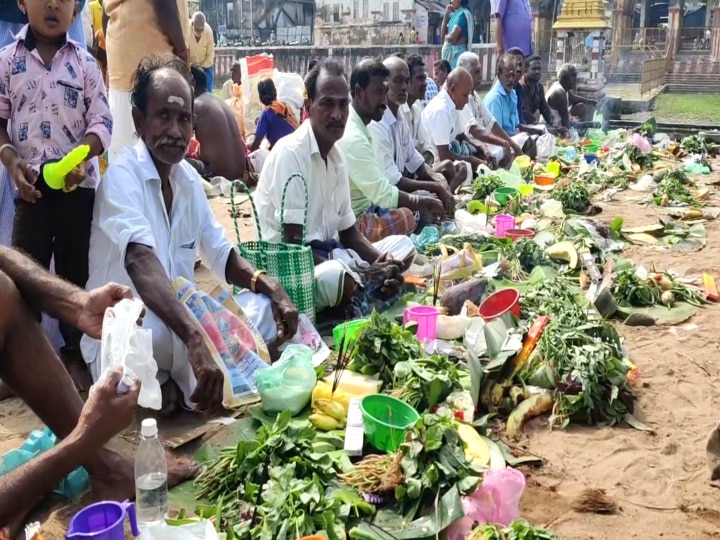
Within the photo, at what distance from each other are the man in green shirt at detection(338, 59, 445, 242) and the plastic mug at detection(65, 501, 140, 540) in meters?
3.41

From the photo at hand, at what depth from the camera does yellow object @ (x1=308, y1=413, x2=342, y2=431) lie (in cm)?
290

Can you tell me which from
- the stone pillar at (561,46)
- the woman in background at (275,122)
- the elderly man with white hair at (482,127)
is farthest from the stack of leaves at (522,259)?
the stone pillar at (561,46)

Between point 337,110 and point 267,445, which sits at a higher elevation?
point 337,110

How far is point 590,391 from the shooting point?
305cm

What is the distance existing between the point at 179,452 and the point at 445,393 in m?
1.14

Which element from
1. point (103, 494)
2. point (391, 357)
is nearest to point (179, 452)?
point (103, 494)

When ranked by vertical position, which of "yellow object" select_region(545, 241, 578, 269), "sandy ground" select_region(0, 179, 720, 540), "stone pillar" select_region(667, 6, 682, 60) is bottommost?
"sandy ground" select_region(0, 179, 720, 540)

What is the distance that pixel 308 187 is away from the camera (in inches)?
164

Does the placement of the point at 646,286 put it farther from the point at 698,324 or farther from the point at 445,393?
the point at 445,393

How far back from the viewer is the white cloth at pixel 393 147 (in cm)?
571

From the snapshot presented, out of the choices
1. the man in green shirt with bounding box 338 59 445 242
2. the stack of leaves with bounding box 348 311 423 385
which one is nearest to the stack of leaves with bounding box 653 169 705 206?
the man in green shirt with bounding box 338 59 445 242

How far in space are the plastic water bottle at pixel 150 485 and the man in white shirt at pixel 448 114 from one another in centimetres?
578

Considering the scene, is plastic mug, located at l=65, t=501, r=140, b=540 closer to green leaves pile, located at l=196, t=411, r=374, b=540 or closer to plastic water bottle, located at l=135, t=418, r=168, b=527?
plastic water bottle, located at l=135, t=418, r=168, b=527

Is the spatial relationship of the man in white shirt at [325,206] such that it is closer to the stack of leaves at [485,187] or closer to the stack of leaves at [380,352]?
the stack of leaves at [380,352]
